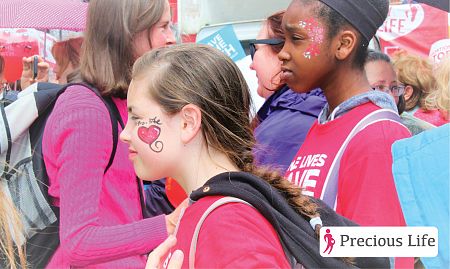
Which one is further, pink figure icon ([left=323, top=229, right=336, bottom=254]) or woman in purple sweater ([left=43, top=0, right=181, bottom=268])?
woman in purple sweater ([left=43, top=0, right=181, bottom=268])

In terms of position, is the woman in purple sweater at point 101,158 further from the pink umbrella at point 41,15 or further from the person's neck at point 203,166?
the pink umbrella at point 41,15

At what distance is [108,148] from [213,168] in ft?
1.15

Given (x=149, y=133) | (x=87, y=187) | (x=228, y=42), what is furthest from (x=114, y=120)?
(x=228, y=42)

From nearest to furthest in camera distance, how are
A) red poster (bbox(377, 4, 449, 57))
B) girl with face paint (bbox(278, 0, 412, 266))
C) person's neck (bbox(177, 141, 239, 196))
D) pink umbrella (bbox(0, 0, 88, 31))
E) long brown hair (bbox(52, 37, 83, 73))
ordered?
person's neck (bbox(177, 141, 239, 196)), girl with face paint (bbox(278, 0, 412, 266)), long brown hair (bbox(52, 37, 83, 73)), pink umbrella (bbox(0, 0, 88, 31)), red poster (bbox(377, 4, 449, 57))

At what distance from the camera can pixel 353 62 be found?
122 cm

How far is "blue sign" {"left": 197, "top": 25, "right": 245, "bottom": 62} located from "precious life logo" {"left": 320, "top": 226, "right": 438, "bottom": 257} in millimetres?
1730

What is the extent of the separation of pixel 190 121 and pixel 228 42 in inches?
69.1

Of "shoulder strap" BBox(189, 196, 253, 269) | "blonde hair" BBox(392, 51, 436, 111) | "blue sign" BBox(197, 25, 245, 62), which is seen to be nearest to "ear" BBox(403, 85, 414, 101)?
"blonde hair" BBox(392, 51, 436, 111)

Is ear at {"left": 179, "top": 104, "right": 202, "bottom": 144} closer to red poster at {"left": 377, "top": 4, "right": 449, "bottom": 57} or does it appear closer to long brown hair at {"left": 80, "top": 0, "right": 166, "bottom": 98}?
long brown hair at {"left": 80, "top": 0, "right": 166, "bottom": 98}

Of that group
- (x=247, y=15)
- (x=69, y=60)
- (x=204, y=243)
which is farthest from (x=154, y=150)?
(x=247, y=15)

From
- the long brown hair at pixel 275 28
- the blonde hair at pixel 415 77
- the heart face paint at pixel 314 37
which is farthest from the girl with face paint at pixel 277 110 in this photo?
the blonde hair at pixel 415 77

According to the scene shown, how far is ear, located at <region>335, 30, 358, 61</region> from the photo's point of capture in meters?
1.21

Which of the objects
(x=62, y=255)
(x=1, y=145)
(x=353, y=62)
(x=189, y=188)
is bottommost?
(x=62, y=255)

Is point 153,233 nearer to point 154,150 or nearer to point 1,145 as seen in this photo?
point 154,150
